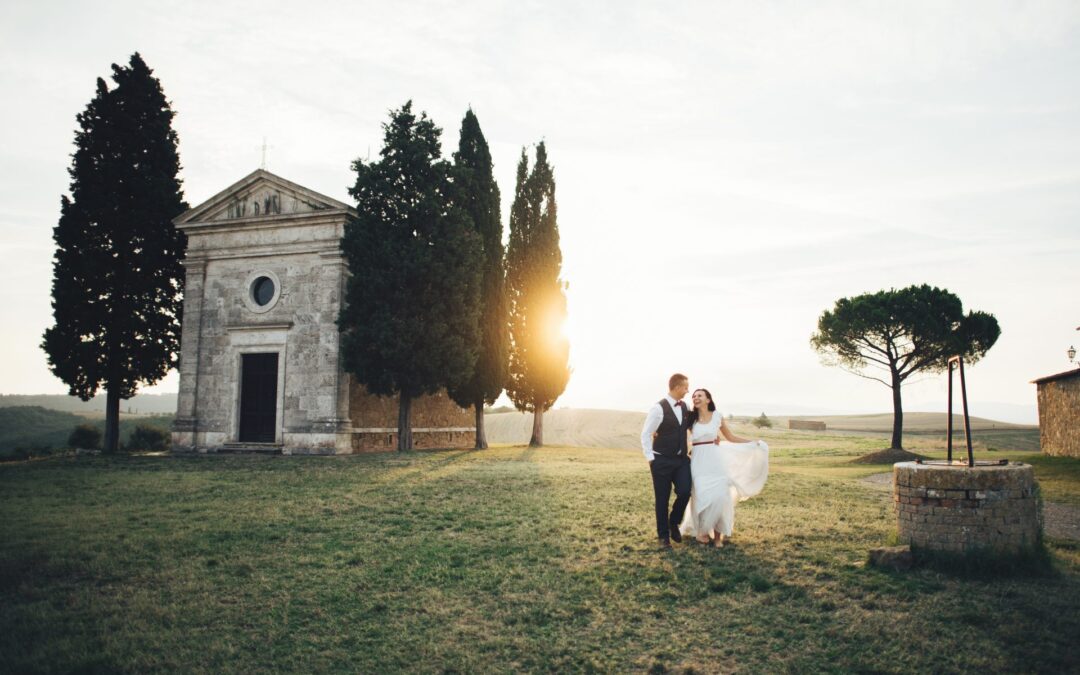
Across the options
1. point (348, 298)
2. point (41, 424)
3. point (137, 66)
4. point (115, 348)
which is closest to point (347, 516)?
point (348, 298)

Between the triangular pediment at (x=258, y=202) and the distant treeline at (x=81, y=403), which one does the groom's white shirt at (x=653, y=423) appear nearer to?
the triangular pediment at (x=258, y=202)

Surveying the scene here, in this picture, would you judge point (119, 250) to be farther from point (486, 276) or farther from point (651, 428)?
point (651, 428)

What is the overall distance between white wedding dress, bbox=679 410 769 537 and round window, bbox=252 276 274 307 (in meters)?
19.2

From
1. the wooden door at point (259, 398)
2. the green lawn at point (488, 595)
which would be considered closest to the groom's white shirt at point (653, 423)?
the green lawn at point (488, 595)

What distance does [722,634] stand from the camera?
487 cm

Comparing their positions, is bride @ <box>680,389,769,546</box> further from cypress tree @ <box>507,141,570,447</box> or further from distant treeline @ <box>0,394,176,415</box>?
distant treeline @ <box>0,394,176,415</box>

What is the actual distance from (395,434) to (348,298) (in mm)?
6293

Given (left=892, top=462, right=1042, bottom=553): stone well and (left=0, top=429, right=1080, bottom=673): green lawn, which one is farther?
(left=892, top=462, right=1042, bottom=553): stone well

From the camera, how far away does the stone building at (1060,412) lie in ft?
65.0

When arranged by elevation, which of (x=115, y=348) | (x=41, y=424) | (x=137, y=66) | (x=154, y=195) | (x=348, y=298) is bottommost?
(x=41, y=424)

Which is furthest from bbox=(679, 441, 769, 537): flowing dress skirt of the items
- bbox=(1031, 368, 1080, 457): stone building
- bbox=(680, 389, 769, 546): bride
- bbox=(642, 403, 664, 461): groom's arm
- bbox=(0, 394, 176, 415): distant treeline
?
bbox=(0, 394, 176, 415): distant treeline

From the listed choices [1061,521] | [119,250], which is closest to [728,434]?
[1061,521]

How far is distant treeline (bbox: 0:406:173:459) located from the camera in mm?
39969

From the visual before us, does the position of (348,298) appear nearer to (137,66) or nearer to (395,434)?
(395,434)
